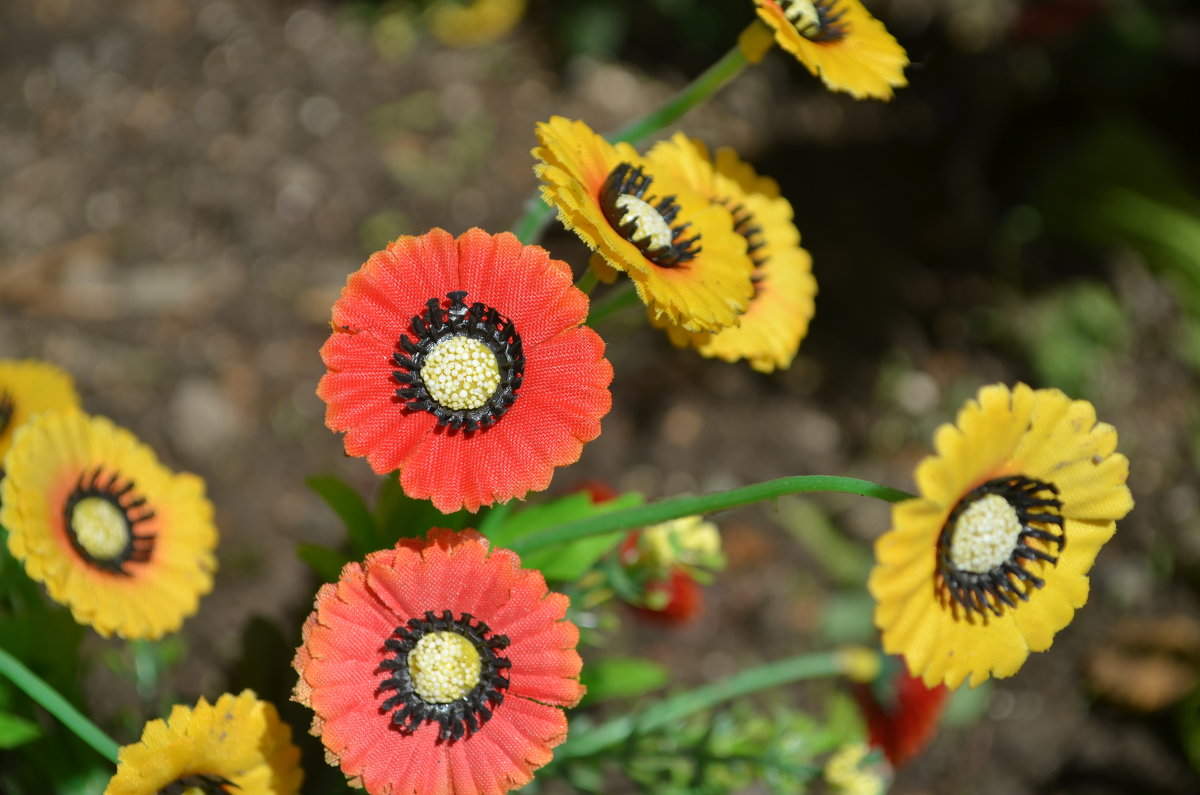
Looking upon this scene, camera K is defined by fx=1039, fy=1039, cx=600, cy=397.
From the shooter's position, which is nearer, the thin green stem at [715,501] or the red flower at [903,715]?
the thin green stem at [715,501]

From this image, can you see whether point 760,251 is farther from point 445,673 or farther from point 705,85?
point 445,673

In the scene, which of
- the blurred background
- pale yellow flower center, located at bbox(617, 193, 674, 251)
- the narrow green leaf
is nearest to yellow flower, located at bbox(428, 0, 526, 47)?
the blurred background

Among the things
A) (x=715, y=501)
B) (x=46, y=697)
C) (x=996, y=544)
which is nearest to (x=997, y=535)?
(x=996, y=544)

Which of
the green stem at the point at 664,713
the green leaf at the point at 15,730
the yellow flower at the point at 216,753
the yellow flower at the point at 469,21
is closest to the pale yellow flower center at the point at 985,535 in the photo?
the green stem at the point at 664,713

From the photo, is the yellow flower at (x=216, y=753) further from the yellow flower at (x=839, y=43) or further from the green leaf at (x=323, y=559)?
the yellow flower at (x=839, y=43)

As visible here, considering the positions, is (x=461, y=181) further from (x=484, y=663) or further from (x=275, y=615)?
(x=484, y=663)

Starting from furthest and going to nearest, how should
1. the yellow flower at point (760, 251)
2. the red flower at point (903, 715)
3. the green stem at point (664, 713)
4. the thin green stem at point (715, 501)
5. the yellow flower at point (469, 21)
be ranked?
the yellow flower at point (469, 21)
the red flower at point (903, 715)
the green stem at point (664, 713)
the yellow flower at point (760, 251)
the thin green stem at point (715, 501)

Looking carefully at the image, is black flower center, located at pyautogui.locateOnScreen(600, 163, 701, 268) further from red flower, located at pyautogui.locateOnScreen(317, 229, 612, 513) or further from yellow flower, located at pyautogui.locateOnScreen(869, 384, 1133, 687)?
yellow flower, located at pyautogui.locateOnScreen(869, 384, 1133, 687)
